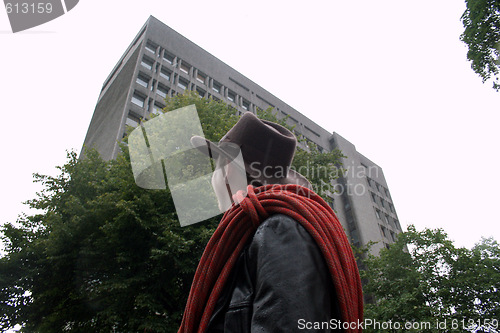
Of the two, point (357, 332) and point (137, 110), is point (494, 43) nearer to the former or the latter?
point (357, 332)

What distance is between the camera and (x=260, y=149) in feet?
5.53

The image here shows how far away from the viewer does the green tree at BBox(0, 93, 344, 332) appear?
8070 millimetres

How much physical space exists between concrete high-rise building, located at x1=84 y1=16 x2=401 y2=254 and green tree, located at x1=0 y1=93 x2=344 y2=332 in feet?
44.9

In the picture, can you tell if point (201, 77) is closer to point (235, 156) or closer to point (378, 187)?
point (235, 156)

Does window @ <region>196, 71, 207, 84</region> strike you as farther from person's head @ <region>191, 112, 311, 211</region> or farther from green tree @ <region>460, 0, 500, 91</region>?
person's head @ <region>191, 112, 311, 211</region>

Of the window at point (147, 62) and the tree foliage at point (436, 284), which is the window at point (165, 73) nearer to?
the window at point (147, 62)

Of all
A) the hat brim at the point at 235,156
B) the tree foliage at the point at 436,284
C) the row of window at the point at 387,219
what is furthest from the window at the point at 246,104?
the hat brim at the point at 235,156

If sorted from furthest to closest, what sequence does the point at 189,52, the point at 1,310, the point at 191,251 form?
the point at 189,52 → the point at 1,310 → the point at 191,251

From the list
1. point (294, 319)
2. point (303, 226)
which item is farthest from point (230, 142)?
point (294, 319)

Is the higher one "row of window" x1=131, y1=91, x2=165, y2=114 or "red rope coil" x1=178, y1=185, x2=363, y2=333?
"row of window" x1=131, y1=91, x2=165, y2=114

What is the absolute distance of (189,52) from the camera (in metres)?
37.6

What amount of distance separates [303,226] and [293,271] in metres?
0.22

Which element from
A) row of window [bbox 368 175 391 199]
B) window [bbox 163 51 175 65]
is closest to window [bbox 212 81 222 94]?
window [bbox 163 51 175 65]

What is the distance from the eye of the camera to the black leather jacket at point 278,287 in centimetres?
93
